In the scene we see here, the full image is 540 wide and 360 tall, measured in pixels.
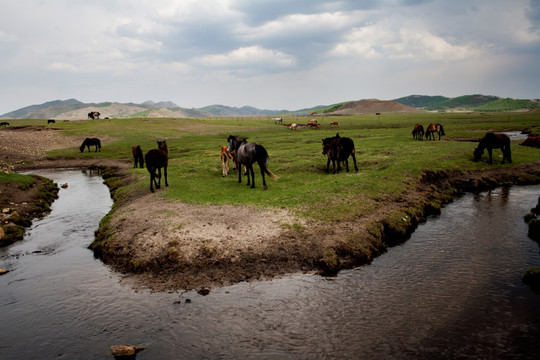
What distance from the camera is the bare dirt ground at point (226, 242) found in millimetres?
11922

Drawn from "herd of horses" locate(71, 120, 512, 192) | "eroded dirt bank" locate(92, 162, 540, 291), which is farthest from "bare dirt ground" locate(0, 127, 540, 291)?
"herd of horses" locate(71, 120, 512, 192)

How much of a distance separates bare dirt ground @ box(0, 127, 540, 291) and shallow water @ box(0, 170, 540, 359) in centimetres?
60

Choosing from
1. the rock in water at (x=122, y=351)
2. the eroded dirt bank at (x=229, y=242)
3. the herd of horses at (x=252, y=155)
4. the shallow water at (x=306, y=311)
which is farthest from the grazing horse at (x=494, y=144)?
the rock in water at (x=122, y=351)

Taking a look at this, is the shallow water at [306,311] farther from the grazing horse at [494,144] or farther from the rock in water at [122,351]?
the grazing horse at [494,144]

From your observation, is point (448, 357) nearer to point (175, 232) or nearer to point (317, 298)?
point (317, 298)

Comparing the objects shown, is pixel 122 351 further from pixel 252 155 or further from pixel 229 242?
pixel 252 155

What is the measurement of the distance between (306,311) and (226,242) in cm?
465

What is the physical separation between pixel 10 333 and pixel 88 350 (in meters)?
2.67

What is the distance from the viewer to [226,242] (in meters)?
13.2

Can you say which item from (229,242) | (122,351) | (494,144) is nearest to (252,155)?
(229,242)

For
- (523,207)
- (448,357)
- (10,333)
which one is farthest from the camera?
(523,207)

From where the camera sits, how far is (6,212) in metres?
19.4

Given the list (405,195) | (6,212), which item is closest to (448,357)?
(405,195)

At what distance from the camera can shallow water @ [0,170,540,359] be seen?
818 cm
